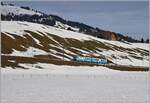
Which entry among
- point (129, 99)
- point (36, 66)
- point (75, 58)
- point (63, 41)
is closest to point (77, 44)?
point (63, 41)

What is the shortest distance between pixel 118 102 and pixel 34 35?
115536 millimetres

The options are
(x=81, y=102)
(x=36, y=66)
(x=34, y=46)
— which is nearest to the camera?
(x=81, y=102)

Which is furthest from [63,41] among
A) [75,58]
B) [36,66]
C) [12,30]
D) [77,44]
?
[36,66]

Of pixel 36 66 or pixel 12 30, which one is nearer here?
pixel 36 66

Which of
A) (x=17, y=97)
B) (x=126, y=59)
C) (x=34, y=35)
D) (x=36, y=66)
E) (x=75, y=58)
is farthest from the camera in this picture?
(x=34, y=35)

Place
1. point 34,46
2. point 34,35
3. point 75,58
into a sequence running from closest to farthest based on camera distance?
point 75,58, point 34,46, point 34,35

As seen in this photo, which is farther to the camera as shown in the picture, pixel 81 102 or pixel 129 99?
pixel 129 99

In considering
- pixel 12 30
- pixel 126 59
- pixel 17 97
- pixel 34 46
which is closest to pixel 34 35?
pixel 12 30

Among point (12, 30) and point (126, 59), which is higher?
point (12, 30)

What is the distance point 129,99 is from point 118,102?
6.14 ft

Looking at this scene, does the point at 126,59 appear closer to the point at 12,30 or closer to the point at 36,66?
the point at 12,30

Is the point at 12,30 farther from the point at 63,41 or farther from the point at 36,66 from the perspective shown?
the point at 36,66

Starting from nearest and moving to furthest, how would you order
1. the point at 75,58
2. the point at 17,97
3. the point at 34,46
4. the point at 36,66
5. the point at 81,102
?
the point at 81,102, the point at 17,97, the point at 36,66, the point at 75,58, the point at 34,46

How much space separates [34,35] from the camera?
136250mm
